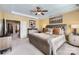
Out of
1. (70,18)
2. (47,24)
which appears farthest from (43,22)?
(70,18)

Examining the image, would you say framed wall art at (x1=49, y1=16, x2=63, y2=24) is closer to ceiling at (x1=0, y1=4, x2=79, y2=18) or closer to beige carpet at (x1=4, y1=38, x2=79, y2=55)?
ceiling at (x1=0, y1=4, x2=79, y2=18)

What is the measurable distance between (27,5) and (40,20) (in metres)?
0.37

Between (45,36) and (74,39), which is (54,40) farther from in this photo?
(74,39)

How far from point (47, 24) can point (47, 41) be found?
34 cm

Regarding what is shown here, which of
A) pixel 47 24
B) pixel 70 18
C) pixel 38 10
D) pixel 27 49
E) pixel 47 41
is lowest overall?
pixel 27 49

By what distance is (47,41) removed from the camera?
63.2 inches

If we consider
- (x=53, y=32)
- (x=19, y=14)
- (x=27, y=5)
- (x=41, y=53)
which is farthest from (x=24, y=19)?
(x=41, y=53)

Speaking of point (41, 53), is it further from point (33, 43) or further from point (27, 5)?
point (27, 5)

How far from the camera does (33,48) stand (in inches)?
68.2

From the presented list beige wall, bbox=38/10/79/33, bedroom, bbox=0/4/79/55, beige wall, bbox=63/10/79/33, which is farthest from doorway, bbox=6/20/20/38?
beige wall, bbox=63/10/79/33

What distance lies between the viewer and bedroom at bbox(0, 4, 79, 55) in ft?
5.23
